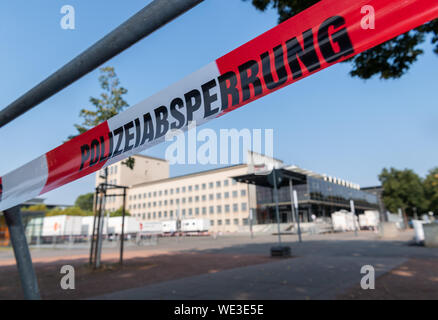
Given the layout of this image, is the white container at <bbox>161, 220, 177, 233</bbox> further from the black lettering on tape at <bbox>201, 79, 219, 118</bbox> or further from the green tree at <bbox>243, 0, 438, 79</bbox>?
the black lettering on tape at <bbox>201, 79, 219, 118</bbox>

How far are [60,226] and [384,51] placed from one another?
3775cm

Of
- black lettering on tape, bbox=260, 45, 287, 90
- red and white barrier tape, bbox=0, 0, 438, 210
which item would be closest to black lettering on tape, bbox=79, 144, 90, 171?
red and white barrier tape, bbox=0, 0, 438, 210

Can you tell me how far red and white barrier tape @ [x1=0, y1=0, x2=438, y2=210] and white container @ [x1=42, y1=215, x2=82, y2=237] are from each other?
37.9 metres

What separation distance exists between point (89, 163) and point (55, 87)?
65cm

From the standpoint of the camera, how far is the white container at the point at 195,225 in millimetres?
54344

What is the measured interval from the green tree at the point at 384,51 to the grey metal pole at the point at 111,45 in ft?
20.6

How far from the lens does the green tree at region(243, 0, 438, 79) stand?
→ 632 centimetres

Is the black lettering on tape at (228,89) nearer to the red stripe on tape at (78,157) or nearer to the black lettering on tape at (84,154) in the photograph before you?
the red stripe on tape at (78,157)

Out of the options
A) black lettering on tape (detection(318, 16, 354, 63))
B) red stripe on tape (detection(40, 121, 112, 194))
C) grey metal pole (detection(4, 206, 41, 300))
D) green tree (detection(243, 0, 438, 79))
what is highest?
green tree (detection(243, 0, 438, 79))

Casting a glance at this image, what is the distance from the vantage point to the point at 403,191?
56750mm

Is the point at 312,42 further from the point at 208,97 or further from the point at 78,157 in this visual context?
the point at 78,157

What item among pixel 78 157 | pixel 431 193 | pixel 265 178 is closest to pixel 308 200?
pixel 265 178
